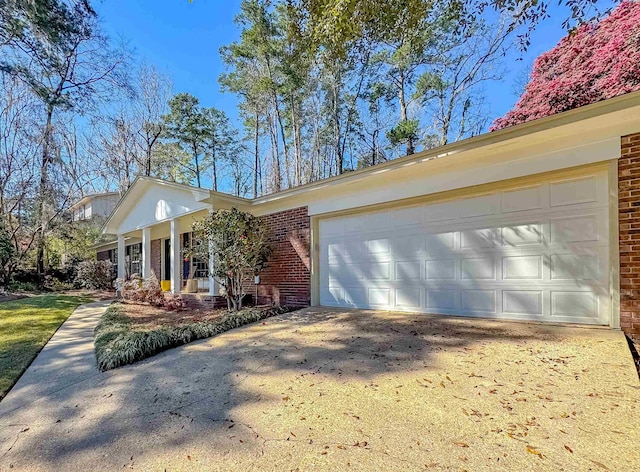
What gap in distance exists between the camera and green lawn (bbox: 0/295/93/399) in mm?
5093

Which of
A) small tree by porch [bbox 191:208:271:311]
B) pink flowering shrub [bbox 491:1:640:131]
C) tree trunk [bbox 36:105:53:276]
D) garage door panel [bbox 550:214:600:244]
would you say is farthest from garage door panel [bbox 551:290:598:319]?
tree trunk [bbox 36:105:53:276]

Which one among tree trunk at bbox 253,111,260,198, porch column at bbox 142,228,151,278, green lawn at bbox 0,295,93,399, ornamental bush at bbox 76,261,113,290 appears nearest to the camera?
green lawn at bbox 0,295,93,399

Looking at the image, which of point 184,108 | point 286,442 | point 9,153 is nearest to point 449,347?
point 286,442

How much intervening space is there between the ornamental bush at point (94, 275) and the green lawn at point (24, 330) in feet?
20.3

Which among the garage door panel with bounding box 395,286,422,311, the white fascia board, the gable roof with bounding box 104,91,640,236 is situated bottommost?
the garage door panel with bounding box 395,286,422,311

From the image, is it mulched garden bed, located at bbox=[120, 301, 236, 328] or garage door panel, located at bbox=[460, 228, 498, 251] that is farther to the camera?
mulched garden bed, located at bbox=[120, 301, 236, 328]

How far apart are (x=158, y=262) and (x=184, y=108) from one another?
41.5 ft

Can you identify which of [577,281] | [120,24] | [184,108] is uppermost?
[184,108]

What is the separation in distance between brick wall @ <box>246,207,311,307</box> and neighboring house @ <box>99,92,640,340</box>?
0.12ft

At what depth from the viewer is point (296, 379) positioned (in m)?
3.84

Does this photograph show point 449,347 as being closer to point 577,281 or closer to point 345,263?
point 577,281

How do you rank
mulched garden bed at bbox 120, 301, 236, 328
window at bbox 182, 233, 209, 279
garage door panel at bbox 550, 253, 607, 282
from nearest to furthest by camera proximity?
1. garage door panel at bbox 550, 253, 607, 282
2. mulched garden bed at bbox 120, 301, 236, 328
3. window at bbox 182, 233, 209, 279

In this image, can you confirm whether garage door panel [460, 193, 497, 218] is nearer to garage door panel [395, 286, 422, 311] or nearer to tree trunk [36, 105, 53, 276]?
garage door panel [395, 286, 422, 311]

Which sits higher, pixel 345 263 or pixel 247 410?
pixel 345 263
